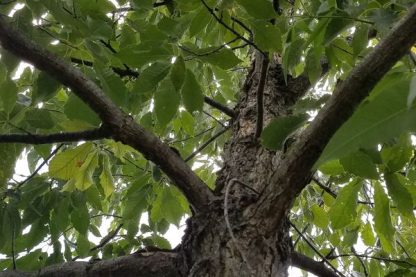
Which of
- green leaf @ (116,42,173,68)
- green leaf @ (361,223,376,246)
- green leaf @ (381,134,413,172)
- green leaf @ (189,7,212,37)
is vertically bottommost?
green leaf @ (381,134,413,172)

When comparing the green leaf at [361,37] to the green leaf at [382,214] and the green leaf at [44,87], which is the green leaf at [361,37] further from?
the green leaf at [44,87]

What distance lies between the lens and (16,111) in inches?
48.4

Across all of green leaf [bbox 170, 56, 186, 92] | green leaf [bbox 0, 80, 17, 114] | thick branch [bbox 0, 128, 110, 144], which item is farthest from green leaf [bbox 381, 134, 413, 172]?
green leaf [bbox 0, 80, 17, 114]

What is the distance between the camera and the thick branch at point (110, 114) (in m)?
0.98

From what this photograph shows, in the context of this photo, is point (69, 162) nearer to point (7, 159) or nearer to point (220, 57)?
point (7, 159)

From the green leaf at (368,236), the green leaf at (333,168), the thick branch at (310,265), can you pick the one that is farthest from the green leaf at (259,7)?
the green leaf at (368,236)

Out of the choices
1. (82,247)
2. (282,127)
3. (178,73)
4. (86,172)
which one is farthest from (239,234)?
(82,247)

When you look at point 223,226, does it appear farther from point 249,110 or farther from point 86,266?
point 249,110

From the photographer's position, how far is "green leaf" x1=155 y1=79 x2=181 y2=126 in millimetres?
1129

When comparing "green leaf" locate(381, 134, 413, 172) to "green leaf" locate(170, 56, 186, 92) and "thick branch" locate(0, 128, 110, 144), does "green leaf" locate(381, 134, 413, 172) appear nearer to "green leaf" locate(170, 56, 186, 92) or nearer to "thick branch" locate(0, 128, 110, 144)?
"green leaf" locate(170, 56, 186, 92)

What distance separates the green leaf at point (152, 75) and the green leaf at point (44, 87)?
0.23 m

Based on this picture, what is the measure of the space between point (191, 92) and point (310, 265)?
2.04 feet

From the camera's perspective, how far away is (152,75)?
107cm

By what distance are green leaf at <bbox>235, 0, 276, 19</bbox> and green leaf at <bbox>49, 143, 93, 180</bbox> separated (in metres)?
0.65
